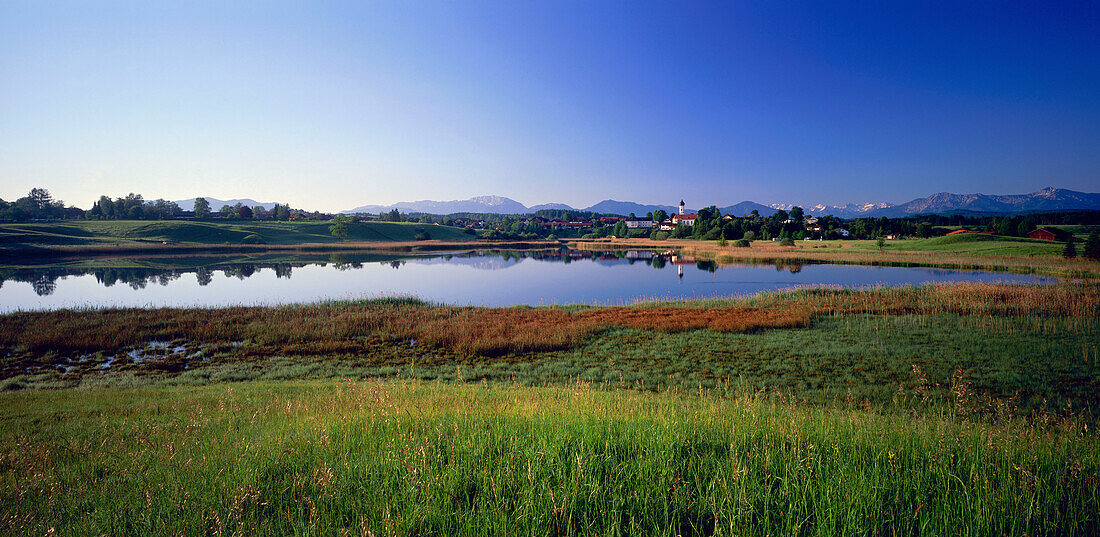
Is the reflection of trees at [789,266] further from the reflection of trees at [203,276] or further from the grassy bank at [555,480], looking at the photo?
the reflection of trees at [203,276]

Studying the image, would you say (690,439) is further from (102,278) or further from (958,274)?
(102,278)

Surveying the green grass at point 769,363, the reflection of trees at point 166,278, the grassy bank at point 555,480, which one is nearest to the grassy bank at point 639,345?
the green grass at point 769,363

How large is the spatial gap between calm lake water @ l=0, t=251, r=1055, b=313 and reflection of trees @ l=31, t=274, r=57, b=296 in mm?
78

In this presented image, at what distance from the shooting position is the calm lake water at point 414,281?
36.3 metres

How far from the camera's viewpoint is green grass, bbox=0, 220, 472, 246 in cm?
8250

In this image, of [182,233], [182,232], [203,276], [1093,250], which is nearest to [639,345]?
[203,276]

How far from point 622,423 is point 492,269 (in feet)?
194

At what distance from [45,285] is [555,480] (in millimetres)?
59956

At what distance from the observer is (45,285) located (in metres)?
41.5

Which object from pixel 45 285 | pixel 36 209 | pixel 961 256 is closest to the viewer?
pixel 45 285

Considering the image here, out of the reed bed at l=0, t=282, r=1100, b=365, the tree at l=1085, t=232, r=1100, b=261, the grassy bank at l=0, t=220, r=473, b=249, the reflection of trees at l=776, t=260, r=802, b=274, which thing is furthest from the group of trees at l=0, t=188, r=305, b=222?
the tree at l=1085, t=232, r=1100, b=261

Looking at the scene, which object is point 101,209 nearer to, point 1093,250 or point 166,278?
point 166,278

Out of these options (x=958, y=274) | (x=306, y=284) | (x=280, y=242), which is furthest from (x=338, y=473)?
(x=280, y=242)

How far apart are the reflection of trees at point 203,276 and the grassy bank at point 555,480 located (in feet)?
163
